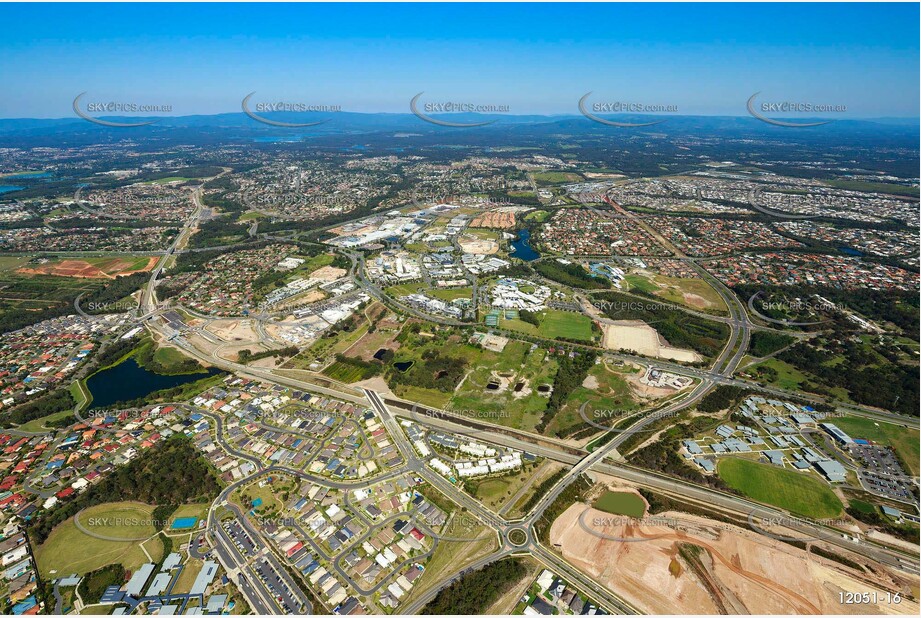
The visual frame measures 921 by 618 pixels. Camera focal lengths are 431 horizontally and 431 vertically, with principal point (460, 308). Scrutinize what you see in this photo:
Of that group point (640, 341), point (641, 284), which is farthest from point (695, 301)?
point (640, 341)

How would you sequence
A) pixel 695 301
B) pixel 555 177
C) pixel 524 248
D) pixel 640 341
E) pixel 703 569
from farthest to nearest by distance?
pixel 555 177 → pixel 524 248 → pixel 695 301 → pixel 640 341 → pixel 703 569

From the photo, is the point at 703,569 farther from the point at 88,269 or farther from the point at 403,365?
the point at 88,269

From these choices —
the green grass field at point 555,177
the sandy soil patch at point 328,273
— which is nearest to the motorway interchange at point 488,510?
the sandy soil patch at point 328,273

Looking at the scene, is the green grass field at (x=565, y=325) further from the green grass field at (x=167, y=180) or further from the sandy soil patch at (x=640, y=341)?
the green grass field at (x=167, y=180)

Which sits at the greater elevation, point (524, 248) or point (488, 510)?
point (524, 248)

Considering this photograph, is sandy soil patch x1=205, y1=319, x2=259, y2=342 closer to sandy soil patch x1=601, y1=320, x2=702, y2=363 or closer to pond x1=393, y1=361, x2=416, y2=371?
pond x1=393, y1=361, x2=416, y2=371

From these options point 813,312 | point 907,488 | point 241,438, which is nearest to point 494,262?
point 813,312

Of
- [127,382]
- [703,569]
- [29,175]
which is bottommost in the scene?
[703,569]
